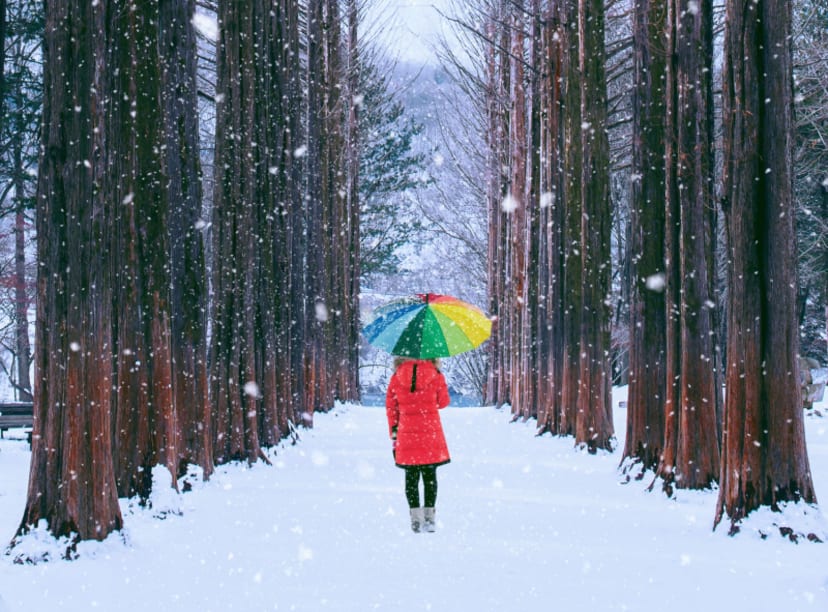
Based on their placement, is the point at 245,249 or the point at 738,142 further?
the point at 245,249

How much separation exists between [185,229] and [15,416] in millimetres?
10126

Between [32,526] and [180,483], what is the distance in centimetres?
359

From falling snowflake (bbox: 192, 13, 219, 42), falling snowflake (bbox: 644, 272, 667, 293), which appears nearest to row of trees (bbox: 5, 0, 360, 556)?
falling snowflake (bbox: 192, 13, 219, 42)

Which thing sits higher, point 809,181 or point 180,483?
point 809,181

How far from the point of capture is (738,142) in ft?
25.3

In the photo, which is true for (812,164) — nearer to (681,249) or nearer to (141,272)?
(681,249)

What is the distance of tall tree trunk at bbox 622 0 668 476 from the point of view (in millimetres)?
11375

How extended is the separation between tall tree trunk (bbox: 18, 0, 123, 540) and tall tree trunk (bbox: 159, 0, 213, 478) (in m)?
3.29

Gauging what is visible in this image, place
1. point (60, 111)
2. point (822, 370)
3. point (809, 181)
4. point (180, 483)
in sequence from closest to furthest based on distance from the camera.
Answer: point (60, 111)
point (180, 483)
point (809, 181)
point (822, 370)

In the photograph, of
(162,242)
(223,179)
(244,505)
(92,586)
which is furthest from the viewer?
(223,179)

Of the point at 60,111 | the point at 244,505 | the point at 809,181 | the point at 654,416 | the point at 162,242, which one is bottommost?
the point at 244,505

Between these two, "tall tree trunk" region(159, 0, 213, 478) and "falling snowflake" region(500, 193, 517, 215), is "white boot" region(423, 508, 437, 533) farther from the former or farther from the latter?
"falling snowflake" region(500, 193, 517, 215)

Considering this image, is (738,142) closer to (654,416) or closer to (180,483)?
(654,416)

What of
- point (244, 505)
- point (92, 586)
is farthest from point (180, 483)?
point (92, 586)
